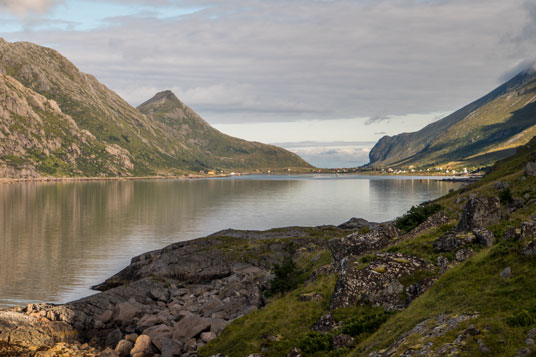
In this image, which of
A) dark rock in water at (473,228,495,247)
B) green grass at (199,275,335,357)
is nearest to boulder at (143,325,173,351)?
green grass at (199,275,335,357)

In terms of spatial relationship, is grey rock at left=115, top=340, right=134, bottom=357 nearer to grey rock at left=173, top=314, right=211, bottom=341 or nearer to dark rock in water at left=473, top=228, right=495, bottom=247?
grey rock at left=173, top=314, right=211, bottom=341

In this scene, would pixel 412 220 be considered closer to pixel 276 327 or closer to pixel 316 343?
pixel 276 327

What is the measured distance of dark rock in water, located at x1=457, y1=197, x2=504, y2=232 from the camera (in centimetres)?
2788

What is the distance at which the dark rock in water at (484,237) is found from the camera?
24.4m

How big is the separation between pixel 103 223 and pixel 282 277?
100113 millimetres

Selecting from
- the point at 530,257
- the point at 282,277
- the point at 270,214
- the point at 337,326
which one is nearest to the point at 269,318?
the point at 337,326

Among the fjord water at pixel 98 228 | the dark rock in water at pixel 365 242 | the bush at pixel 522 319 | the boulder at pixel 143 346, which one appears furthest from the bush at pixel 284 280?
the fjord water at pixel 98 228

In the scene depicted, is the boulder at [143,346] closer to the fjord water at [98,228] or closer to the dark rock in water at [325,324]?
the dark rock in water at [325,324]

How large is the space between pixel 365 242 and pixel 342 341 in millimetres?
13073

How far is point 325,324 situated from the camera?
74.1 feet

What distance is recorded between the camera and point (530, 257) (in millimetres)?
18047

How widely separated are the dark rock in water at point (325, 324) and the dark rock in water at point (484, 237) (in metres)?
9.87

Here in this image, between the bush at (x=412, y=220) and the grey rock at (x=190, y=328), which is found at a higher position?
the bush at (x=412, y=220)

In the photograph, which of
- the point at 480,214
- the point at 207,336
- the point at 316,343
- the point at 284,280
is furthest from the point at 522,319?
the point at 284,280
